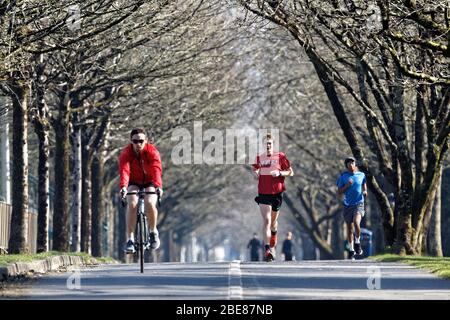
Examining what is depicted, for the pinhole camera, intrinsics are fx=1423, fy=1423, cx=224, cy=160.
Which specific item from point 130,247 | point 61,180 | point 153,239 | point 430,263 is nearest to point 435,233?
point 61,180

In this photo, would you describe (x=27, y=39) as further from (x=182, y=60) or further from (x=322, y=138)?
(x=322, y=138)

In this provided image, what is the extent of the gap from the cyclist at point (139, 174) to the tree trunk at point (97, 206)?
73.3ft

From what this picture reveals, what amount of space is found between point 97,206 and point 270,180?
63.2ft

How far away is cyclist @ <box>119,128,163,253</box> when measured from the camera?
757 inches

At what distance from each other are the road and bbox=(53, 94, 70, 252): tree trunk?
10.5m

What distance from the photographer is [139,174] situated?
19.4m

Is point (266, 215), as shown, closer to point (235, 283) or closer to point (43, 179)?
point (235, 283)

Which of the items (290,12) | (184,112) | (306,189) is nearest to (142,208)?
(290,12)

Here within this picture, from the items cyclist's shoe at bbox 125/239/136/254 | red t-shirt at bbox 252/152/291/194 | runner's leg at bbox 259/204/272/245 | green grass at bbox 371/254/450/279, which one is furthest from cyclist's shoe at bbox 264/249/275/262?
cyclist's shoe at bbox 125/239/136/254

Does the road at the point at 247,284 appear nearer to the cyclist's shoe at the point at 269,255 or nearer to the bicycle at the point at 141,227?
the bicycle at the point at 141,227

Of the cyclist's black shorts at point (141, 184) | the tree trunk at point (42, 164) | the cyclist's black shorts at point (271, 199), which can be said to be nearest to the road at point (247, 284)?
the cyclist's black shorts at point (141, 184)

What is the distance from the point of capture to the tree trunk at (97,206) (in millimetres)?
42094

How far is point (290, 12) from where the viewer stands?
2781 cm
